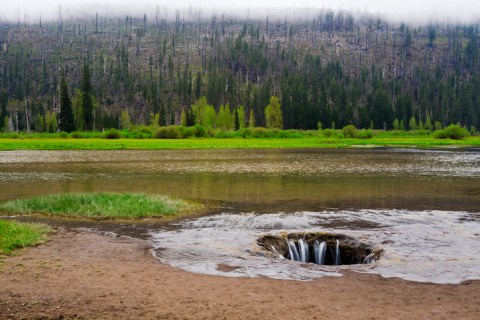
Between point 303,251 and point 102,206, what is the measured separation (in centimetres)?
1190

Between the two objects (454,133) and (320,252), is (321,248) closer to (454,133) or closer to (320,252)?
(320,252)

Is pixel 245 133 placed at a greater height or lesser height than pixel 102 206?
greater

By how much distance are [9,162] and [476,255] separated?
178 ft

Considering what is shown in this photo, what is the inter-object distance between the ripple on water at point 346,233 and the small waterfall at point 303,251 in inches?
62.5

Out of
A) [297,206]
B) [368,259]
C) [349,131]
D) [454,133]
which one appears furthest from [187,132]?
[368,259]

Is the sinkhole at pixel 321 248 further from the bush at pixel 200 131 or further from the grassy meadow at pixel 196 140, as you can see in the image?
the bush at pixel 200 131

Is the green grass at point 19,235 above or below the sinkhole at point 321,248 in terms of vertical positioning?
above

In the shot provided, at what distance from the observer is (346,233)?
62.1 ft

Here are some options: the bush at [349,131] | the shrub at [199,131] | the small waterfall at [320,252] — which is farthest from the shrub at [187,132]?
A: the small waterfall at [320,252]

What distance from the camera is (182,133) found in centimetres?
11881

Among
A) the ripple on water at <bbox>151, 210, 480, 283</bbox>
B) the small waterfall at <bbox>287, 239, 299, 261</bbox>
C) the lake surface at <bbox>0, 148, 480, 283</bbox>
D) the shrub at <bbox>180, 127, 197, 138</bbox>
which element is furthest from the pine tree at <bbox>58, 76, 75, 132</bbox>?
the small waterfall at <bbox>287, 239, 299, 261</bbox>

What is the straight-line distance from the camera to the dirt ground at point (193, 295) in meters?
10.2

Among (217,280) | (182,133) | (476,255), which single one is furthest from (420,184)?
(182,133)

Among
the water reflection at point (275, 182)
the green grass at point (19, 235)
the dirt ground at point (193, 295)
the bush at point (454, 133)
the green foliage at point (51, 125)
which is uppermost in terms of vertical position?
the green foliage at point (51, 125)
